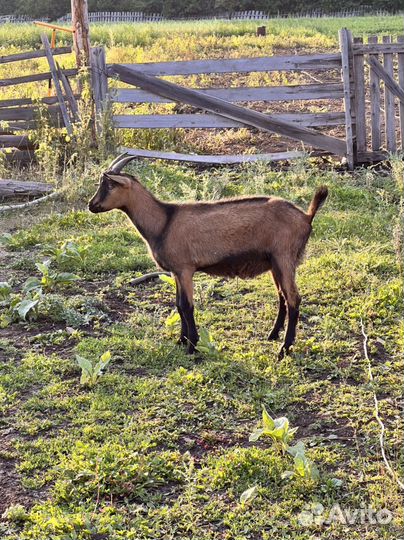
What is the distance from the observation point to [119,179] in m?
6.70

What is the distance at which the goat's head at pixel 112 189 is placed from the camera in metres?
6.71

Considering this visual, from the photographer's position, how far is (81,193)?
35.1ft

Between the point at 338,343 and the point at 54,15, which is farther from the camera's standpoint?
the point at 54,15

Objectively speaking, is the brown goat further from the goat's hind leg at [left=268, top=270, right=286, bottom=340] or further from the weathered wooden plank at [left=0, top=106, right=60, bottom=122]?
the weathered wooden plank at [left=0, top=106, right=60, bottom=122]

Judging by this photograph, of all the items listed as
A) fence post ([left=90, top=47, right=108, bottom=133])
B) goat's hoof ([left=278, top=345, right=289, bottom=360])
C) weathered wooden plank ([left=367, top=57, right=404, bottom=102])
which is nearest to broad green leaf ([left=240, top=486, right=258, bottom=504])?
goat's hoof ([left=278, top=345, right=289, bottom=360])

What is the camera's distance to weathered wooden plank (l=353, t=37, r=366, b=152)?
11.3m

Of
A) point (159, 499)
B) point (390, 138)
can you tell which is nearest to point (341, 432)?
point (159, 499)

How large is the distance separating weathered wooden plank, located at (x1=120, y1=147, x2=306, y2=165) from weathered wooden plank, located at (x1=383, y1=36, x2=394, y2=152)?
1.25 metres

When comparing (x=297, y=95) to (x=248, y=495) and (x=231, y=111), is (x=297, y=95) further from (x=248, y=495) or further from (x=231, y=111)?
(x=248, y=495)

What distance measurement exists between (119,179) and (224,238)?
103 cm

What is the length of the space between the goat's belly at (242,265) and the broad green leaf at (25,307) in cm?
155

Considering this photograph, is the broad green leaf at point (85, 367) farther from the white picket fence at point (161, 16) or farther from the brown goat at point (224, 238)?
the white picket fence at point (161, 16)

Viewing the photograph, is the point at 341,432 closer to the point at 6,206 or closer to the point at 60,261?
the point at 60,261

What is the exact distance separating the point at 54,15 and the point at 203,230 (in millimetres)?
57111
